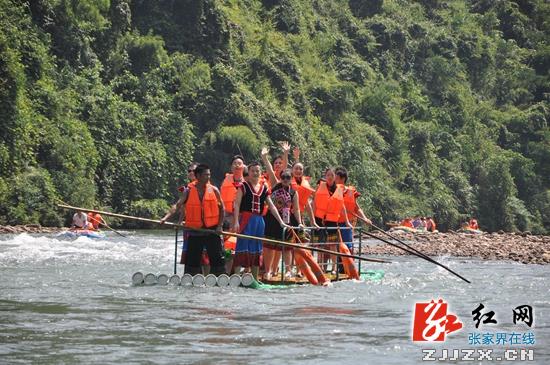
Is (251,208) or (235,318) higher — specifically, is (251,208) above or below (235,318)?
above

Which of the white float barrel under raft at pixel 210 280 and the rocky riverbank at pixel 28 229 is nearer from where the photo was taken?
the white float barrel under raft at pixel 210 280

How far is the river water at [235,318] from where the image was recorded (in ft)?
34.3

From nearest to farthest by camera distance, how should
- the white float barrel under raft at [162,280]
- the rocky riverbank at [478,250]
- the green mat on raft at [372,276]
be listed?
the white float barrel under raft at [162,280]
the green mat on raft at [372,276]
the rocky riverbank at [478,250]

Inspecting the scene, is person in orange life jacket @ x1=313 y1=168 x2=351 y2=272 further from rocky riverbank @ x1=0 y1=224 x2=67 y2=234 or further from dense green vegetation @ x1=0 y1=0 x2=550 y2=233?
dense green vegetation @ x1=0 y1=0 x2=550 y2=233

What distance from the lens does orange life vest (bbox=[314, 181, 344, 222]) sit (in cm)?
1742

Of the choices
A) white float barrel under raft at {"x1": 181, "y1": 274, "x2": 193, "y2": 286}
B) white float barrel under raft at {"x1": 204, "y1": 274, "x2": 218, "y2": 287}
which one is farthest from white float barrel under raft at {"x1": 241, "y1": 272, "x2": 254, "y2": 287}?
white float barrel under raft at {"x1": 181, "y1": 274, "x2": 193, "y2": 286}

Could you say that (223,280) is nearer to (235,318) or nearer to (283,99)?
(235,318)

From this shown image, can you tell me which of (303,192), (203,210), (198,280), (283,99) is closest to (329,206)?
(303,192)

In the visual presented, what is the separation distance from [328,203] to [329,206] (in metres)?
0.06

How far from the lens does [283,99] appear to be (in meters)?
53.5

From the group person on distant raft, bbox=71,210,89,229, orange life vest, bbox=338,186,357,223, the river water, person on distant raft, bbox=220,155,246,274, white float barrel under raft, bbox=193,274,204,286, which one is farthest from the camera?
person on distant raft, bbox=71,210,89,229

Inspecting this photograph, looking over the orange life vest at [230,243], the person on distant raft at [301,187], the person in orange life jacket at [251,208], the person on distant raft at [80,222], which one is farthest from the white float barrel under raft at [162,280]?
the person on distant raft at [80,222]

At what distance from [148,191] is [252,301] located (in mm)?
30359

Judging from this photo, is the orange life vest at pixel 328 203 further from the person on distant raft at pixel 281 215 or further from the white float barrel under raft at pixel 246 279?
the white float barrel under raft at pixel 246 279
